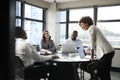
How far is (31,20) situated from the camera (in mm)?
5887

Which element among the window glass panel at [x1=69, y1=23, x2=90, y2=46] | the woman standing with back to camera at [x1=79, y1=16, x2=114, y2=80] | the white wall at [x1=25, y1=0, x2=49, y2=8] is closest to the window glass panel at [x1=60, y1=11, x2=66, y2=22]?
the window glass panel at [x1=69, y1=23, x2=90, y2=46]

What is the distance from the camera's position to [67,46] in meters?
3.61

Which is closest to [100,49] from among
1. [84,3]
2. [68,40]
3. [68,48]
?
[68,48]

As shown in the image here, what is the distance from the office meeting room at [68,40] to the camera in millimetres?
2559

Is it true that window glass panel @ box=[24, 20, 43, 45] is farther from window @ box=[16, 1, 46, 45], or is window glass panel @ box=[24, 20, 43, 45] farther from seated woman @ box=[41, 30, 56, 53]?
seated woman @ box=[41, 30, 56, 53]

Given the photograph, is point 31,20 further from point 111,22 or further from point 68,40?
point 111,22

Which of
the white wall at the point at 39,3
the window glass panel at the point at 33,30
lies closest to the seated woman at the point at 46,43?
the window glass panel at the point at 33,30

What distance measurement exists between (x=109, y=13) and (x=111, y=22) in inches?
12.6

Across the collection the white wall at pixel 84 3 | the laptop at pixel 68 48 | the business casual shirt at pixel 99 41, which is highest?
the white wall at pixel 84 3

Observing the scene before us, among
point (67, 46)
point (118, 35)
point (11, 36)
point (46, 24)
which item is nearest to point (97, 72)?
point (67, 46)

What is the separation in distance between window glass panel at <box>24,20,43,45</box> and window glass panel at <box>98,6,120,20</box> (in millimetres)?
2306

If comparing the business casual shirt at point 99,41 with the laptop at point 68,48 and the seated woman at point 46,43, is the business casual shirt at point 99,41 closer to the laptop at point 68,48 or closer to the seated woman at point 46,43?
the laptop at point 68,48

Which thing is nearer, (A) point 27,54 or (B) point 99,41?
(A) point 27,54

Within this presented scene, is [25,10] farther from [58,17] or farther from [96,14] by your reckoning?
[96,14]
